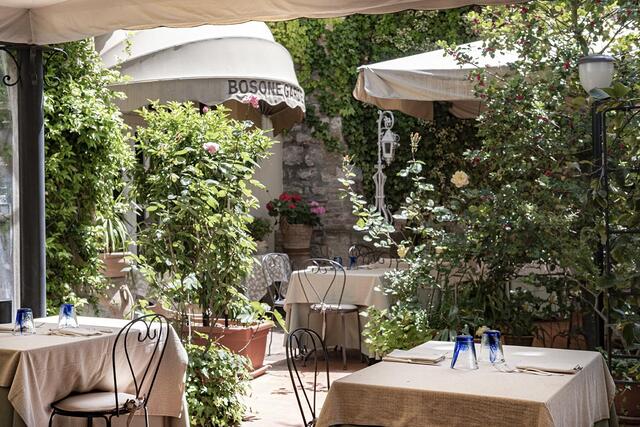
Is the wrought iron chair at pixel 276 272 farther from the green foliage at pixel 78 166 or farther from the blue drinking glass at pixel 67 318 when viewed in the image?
the blue drinking glass at pixel 67 318

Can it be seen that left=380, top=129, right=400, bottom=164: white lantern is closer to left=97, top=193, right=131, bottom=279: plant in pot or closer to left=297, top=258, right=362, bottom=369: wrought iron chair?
left=297, top=258, right=362, bottom=369: wrought iron chair

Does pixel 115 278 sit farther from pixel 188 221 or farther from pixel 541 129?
pixel 541 129

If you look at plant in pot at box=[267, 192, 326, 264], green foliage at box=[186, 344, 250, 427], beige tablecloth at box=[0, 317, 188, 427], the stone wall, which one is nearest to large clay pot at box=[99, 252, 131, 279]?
green foliage at box=[186, 344, 250, 427]

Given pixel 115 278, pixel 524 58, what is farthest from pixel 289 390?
pixel 524 58

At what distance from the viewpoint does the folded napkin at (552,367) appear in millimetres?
3482

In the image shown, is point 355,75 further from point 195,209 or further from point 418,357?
point 418,357

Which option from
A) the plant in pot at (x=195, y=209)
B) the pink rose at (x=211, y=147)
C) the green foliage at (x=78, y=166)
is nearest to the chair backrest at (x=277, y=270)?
the green foliage at (x=78, y=166)

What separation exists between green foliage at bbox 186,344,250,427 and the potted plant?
470 centimetres

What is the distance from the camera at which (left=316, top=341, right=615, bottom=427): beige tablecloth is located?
3041 mm

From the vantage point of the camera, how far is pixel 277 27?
37.7 ft

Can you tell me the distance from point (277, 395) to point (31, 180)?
2534mm

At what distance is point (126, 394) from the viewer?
175 inches

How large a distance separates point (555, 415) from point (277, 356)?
18.4ft

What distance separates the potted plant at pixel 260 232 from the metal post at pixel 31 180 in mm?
5373
